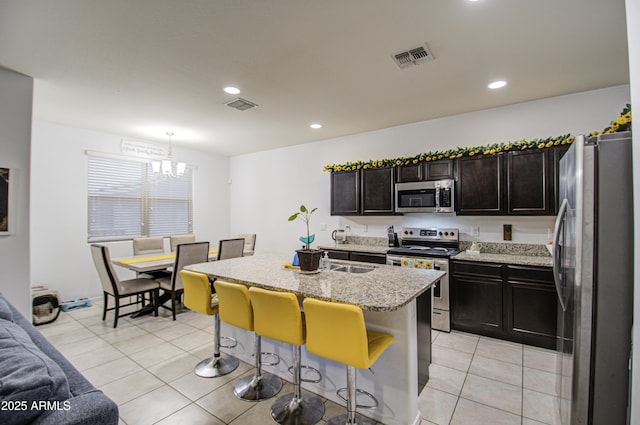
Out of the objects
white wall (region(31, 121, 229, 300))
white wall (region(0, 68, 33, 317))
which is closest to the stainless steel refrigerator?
white wall (region(0, 68, 33, 317))

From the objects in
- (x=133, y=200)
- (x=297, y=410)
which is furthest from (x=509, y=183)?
(x=133, y=200)

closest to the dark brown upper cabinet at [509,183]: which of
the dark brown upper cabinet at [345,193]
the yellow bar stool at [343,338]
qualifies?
the dark brown upper cabinet at [345,193]

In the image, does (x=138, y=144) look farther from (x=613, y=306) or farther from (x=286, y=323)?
(x=613, y=306)

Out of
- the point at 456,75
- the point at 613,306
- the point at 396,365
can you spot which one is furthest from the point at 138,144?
the point at 613,306

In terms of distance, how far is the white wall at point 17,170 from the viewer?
2.79 meters

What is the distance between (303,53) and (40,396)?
255cm

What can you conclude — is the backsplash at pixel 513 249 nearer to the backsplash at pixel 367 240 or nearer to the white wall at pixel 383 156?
the white wall at pixel 383 156

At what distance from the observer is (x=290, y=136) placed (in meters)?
5.09

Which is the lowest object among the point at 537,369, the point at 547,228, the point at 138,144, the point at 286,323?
the point at 537,369

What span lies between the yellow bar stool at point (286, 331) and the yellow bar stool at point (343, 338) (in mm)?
138

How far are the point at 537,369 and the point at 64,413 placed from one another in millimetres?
3306

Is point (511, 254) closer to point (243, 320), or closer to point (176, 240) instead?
point (243, 320)

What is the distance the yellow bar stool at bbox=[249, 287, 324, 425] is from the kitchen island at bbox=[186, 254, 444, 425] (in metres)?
0.10

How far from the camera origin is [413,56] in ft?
8.15
